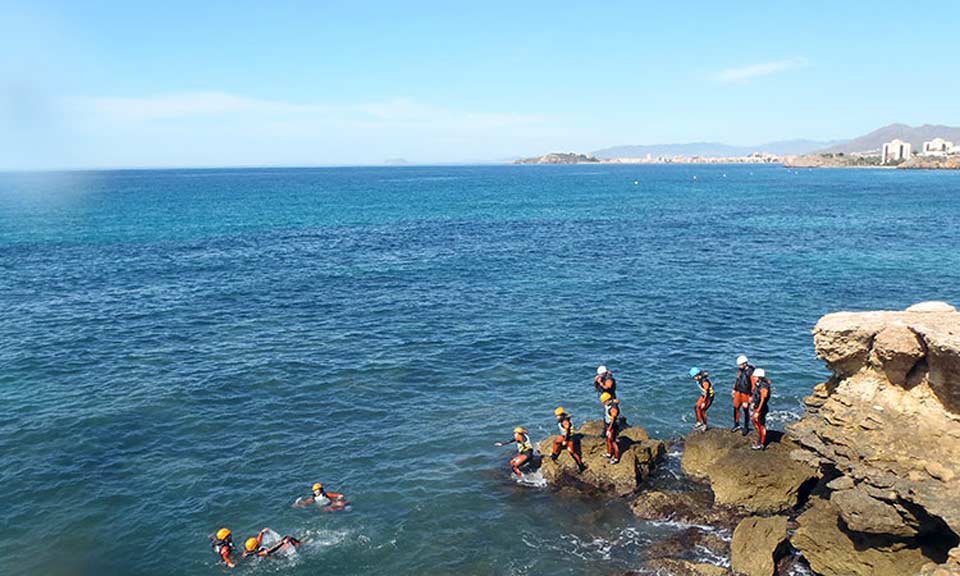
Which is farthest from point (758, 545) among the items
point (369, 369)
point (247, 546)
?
point (369, 369)

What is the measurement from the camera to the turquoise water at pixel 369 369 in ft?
70.6

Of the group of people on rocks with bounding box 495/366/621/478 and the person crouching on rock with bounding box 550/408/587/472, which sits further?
the person crouching on rock with bounding box 550/408/587/472

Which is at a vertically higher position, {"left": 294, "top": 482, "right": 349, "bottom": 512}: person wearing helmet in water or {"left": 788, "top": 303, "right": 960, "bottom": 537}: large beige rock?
{"left": 788, "top": 303, "right": 960, "bottom": 537}: large beige rock

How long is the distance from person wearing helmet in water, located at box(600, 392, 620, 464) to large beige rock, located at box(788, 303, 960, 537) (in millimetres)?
6167

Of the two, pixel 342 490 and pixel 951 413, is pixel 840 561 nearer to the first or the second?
pixel 951 413

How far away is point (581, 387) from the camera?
107ft

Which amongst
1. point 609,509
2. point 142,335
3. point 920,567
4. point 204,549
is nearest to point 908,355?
point 920,567

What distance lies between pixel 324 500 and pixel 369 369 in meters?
12.6

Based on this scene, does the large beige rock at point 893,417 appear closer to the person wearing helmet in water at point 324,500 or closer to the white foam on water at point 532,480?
the white foam on water at point 532,480

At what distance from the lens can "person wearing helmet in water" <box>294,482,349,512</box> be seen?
75.2ft

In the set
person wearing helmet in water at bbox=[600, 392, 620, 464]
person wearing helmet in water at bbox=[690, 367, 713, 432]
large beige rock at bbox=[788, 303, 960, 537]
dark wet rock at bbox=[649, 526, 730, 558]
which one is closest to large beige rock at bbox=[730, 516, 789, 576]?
dark wet rock at bbox=[649, 526, 730, 558]

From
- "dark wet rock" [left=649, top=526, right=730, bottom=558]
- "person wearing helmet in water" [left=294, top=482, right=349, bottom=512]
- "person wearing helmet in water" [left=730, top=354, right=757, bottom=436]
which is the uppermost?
"person wearing helmet in water" [left=730, top=354, right=757, bottom=436]

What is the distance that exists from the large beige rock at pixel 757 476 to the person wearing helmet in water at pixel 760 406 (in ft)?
1.05

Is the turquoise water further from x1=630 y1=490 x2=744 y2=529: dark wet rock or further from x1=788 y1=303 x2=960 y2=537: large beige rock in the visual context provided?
x1=788 y1=303 x2=960 y2=537: large beige rock
